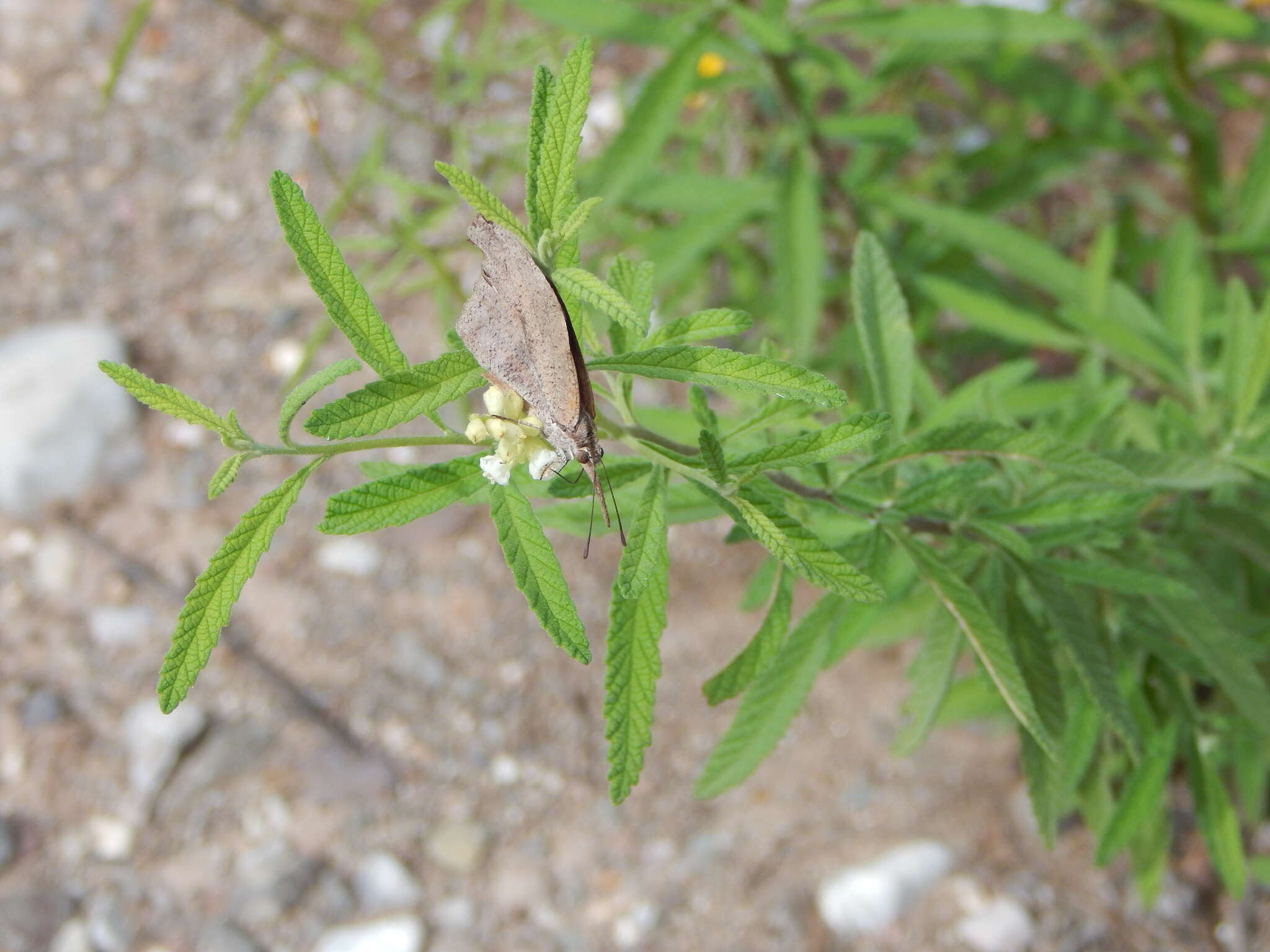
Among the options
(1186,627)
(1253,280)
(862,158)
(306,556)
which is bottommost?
(306,556)

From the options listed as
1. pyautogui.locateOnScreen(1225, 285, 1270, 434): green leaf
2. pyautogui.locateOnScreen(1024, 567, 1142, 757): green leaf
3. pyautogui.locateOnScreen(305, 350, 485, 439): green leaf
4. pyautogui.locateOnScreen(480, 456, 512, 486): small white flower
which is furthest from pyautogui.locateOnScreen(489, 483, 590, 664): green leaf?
pyautogui.locateOnScreen(1225, 285, 1270, 434): green leaf

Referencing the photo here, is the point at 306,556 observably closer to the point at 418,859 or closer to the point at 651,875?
the point at 418,859

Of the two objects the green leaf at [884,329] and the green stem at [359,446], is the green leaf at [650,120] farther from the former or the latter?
the green stem at [359,446]

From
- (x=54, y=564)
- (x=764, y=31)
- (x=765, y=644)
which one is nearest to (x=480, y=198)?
(x=765, y=644)

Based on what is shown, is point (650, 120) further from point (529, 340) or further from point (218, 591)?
point (218, 591)

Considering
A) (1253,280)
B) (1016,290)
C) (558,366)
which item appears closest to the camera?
(558,366)

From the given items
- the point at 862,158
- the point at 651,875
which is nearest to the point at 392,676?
the point at 651,875
